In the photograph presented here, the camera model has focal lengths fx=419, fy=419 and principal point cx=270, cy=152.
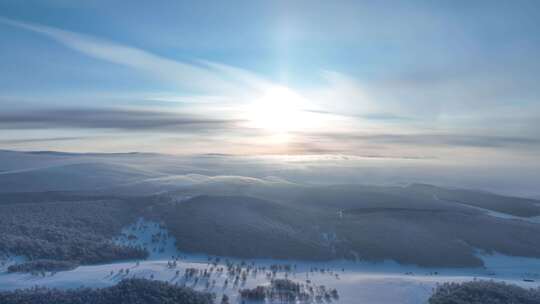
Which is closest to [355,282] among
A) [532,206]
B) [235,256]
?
[235,256]

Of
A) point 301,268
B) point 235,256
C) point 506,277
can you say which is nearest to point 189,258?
point 235,256

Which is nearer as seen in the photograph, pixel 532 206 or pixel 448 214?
pixel 448 214

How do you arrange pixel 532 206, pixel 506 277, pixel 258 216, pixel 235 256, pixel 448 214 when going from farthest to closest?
1. pixel 532 206
2. pixel 448 214
3. pixel 258 216
4. pixel 235 256
5. pixel 506 277

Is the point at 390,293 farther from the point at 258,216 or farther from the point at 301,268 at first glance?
the point at 258,216

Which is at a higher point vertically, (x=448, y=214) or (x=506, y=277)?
(x=448, y=214)

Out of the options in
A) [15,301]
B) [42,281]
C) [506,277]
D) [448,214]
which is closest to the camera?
[15,301]

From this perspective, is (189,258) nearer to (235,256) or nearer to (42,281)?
(235,256)
